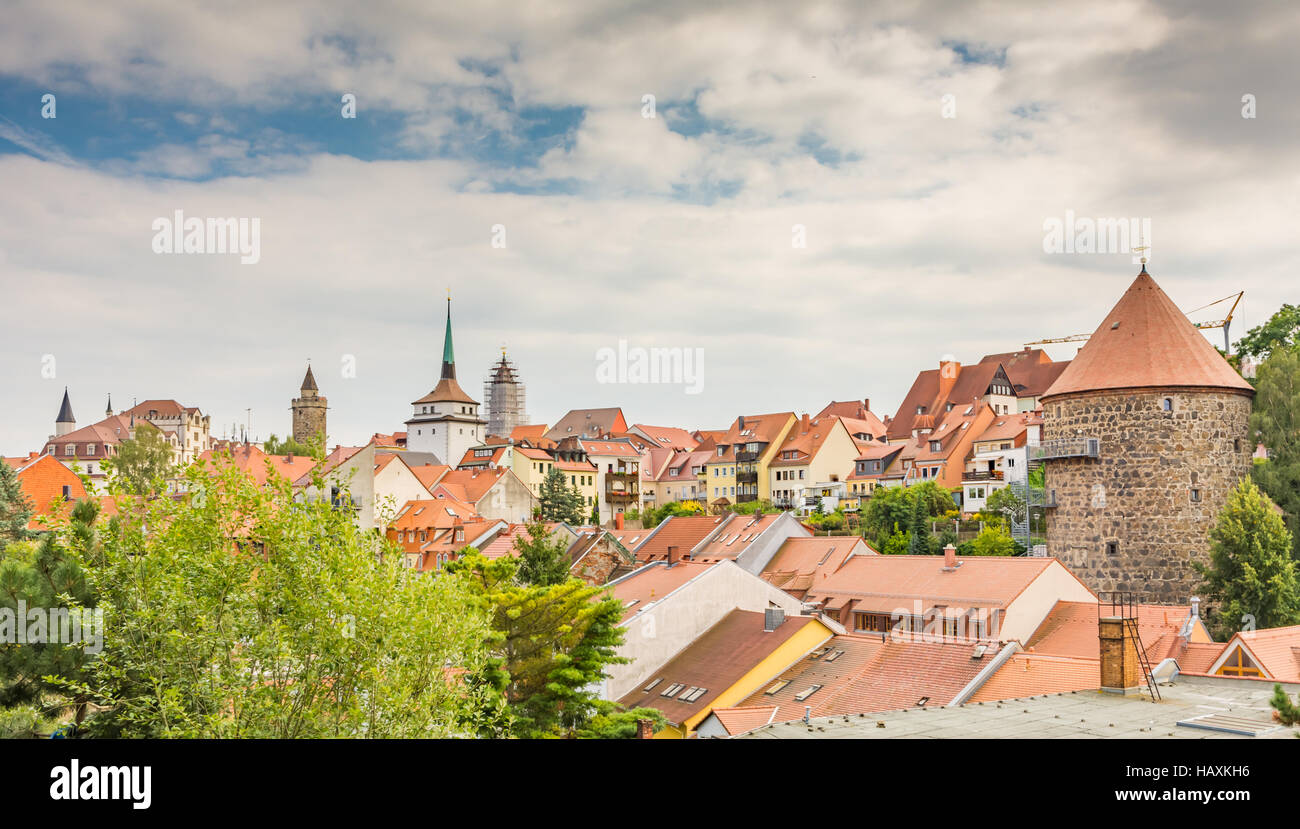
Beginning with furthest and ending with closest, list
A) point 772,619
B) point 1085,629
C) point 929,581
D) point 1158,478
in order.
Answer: point 1158,478, point 929,581, point 1085,629, point 772,619

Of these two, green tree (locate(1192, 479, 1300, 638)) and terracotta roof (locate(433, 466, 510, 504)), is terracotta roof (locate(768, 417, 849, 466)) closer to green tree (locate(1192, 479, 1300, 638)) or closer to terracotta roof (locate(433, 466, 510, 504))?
terracotta roof (locate(433, 466, 510, 504))

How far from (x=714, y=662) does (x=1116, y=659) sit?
478 inches

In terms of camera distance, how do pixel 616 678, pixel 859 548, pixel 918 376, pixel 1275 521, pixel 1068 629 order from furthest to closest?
pixel 918 376 < pixel 859 548 < pixel 1275 521 < pixel 1068 629 < pixel 616 678

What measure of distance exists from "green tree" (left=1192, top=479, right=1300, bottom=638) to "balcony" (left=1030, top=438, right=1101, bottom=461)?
15.6 ft

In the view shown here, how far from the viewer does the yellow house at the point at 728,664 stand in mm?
24641

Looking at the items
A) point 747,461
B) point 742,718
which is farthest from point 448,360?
point 742,718

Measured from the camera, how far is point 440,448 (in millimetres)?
105188

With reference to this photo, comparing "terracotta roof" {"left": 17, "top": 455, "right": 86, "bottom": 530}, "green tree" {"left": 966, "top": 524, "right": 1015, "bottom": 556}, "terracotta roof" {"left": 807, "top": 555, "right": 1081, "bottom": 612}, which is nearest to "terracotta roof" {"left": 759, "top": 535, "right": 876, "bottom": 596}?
"terracotta roof" {"left": 807, "top": 555, "right": 1081, "bottom": 612}

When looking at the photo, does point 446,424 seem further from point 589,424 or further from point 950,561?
point 950,561

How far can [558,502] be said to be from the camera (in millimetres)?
67250

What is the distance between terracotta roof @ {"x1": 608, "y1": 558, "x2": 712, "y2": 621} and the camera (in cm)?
2969
